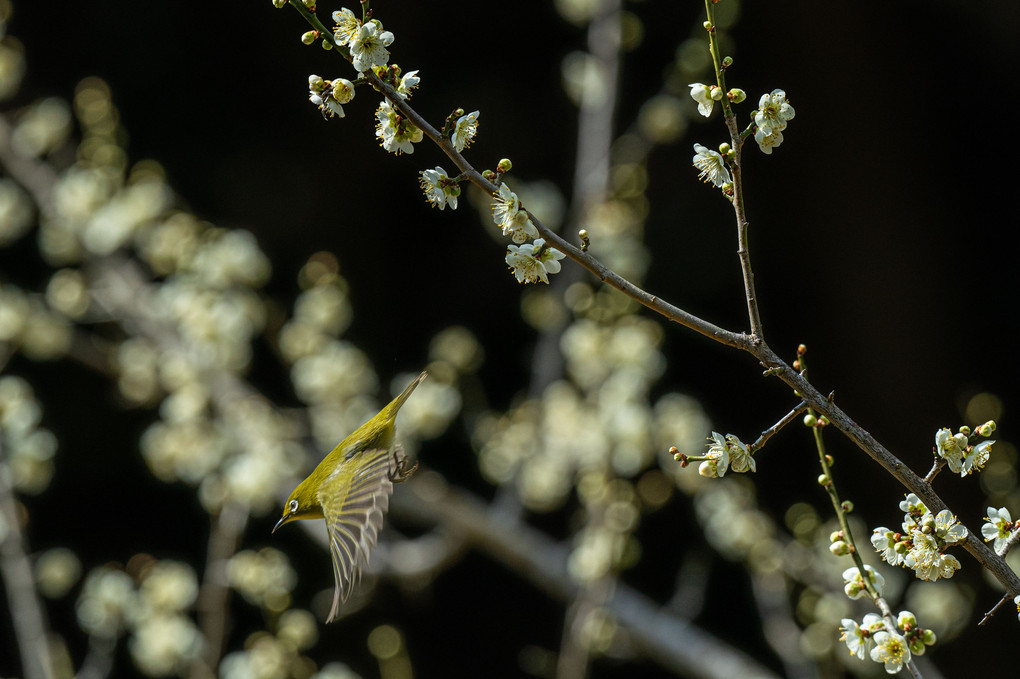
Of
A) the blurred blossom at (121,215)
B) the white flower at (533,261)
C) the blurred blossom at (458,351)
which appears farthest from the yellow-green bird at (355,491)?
the blurred blossom at (121,215)

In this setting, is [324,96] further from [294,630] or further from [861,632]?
[294,630]

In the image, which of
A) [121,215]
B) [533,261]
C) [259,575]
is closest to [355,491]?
[533,261]

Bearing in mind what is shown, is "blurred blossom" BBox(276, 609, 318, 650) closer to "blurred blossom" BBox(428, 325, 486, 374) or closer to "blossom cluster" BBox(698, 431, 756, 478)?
"blurred blossom" BBox(428, 325, 486, 374)

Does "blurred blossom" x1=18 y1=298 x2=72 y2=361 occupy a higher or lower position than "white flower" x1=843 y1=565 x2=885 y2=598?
lower

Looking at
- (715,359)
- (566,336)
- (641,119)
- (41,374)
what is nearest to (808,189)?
(715,359)

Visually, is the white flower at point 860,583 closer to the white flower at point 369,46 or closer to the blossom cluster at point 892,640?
the blossom cluster at point 892,640

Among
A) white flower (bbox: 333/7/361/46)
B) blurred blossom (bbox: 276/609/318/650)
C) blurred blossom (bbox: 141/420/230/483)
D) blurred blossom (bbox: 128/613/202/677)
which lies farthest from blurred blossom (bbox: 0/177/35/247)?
white flower (bbox: 333/7/361/46)
